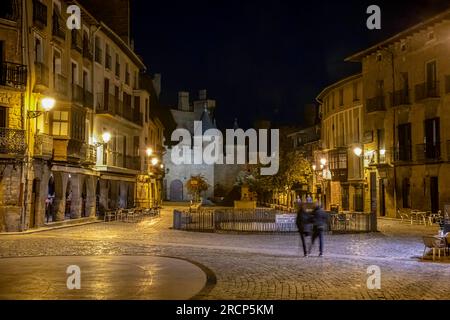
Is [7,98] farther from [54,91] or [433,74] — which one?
[433,74]

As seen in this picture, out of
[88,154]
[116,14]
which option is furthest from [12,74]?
[116,14]

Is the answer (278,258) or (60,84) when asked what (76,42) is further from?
(278,258)

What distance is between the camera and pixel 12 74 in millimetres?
25016

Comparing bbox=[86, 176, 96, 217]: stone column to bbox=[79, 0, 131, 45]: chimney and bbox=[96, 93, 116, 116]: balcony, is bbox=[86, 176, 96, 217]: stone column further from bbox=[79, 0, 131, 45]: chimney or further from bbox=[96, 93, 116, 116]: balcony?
bbox=[79, 0, 131, 45]: chimney

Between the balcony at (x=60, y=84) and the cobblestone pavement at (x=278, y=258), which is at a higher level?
the balcony at (x=60, y=84)

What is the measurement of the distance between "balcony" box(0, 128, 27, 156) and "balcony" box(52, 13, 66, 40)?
242 inches

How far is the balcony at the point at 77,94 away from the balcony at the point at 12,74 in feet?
18.2

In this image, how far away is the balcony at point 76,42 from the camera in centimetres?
3098

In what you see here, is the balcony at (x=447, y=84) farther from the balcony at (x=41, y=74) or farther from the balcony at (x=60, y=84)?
the balcony at (x=41, y=74)

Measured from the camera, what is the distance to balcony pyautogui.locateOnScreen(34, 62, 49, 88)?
85.3 feet

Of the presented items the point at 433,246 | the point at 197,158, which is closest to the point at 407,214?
the point at 433,246

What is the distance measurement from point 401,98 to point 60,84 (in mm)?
21793

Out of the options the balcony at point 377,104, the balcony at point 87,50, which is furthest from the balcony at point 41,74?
the balcony at point 377,104
